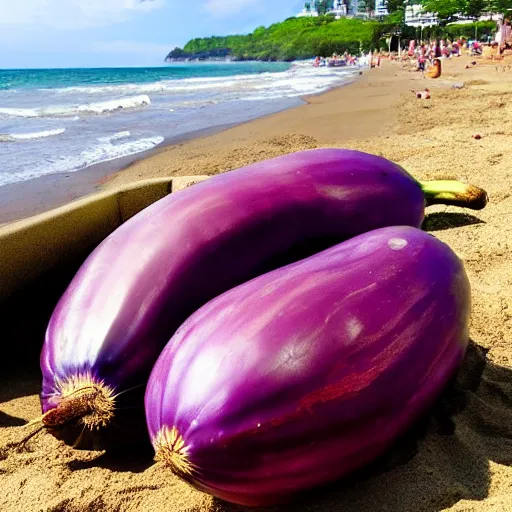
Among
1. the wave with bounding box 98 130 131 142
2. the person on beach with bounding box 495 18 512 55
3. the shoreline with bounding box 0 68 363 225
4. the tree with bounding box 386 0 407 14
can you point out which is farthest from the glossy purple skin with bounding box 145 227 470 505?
the tree with bounding box 386 0 407 14

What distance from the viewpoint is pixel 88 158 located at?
689 cm

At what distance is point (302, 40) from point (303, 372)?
8637cm

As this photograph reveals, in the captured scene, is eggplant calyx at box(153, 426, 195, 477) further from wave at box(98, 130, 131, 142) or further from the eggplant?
wave at box(98, 130, 131, 142)

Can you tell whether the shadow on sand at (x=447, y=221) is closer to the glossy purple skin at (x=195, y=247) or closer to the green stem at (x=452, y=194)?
the green stem at (x=452, y=194)

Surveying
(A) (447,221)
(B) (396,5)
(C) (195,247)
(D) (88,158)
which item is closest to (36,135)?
(D) (88,158)

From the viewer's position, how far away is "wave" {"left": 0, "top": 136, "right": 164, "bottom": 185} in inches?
233

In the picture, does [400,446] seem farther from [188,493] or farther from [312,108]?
[312,108]

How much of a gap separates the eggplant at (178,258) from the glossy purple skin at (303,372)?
0.12 meters

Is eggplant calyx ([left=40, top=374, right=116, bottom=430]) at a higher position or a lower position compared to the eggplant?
lower

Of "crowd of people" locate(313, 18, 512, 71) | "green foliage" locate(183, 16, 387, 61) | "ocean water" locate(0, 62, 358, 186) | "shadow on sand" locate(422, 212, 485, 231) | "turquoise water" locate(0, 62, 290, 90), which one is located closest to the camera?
"shadow on sand" locate(422, 212, 485, 231)

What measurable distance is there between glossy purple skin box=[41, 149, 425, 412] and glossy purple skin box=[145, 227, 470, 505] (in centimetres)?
12

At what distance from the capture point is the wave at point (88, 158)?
19.4 feet

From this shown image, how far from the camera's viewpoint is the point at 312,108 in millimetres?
11891

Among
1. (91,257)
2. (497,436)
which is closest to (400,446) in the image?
(497,436)
